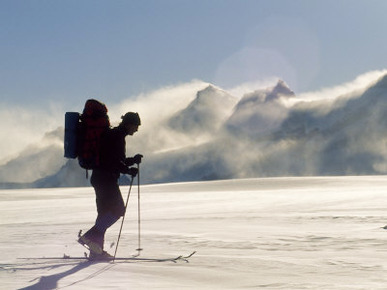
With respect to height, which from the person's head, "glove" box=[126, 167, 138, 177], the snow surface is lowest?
the snow surface

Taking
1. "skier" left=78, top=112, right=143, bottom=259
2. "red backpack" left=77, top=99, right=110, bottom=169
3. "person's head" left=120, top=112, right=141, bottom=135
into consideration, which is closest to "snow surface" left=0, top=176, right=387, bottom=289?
"skier" left=78, top=112, right=143, bottom=259

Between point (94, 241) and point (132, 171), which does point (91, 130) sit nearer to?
point (132, 171)

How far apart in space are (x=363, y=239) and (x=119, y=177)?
342 cm

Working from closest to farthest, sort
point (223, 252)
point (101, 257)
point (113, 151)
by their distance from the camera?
point (101, 257) → point (223, 252) → point (113, 151)

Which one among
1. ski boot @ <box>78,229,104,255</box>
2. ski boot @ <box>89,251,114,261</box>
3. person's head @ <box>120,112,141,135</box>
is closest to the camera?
ski boot @ <box>89,251,114,261</box>

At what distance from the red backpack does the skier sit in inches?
3.1

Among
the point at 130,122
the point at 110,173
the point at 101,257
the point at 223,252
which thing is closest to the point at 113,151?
the point at 110,173

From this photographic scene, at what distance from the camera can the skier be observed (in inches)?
261

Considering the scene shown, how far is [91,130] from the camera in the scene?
21.5 ft

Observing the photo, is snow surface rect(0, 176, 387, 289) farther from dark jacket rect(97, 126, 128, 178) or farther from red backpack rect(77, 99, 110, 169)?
red backpack rect(77, 99, 110, 169)

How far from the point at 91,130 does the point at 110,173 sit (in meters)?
0.60

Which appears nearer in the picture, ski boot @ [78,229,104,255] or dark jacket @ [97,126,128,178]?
ski boot @ [78,229,104,255]

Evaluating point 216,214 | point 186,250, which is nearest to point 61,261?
point 186,250

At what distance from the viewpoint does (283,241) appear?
736 cm
